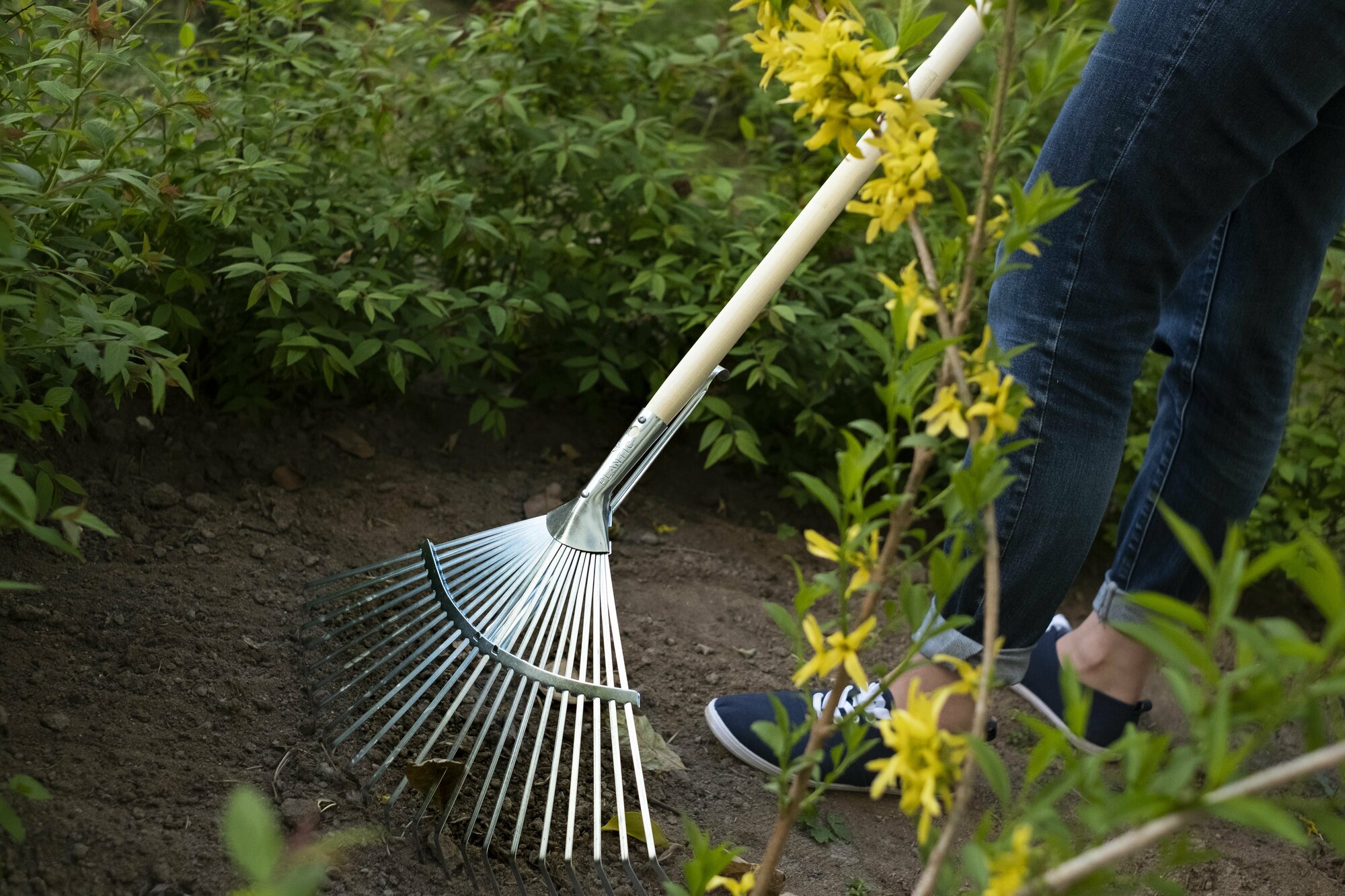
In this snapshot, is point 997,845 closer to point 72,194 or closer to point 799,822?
point 799,822

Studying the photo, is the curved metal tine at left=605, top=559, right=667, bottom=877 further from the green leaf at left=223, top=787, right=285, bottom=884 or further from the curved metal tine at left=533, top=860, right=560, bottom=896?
the green leaf at left=223, top=787, right=285, bottom=884

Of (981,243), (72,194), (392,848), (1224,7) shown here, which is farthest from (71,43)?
(1224,7)

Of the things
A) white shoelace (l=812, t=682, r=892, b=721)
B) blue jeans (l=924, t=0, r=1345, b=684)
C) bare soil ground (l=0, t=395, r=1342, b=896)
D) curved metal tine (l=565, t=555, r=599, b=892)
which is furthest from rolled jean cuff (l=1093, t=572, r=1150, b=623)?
curved metal tine (l=565, t=555, r=599, b=892)

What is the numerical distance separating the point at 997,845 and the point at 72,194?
4.71 feet

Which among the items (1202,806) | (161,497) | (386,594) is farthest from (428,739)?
(1202,806)

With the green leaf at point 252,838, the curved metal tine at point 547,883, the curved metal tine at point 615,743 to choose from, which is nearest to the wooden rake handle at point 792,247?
the curved metal tine at point 615,743

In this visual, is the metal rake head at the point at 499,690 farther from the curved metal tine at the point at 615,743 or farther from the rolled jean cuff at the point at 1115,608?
the rolled jean cuff at the point at 1115,608

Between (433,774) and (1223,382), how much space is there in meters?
1.34

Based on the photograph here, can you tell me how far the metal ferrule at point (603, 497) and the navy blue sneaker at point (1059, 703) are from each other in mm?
752

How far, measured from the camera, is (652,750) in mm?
1679

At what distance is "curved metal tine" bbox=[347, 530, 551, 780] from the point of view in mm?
1354

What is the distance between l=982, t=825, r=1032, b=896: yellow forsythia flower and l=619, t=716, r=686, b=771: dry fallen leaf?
3.09 feet

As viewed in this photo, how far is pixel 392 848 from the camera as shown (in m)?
1.32

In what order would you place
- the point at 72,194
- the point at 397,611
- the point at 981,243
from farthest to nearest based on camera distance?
the point at 397,611 → the point at 72,194 → the point at 981,243
